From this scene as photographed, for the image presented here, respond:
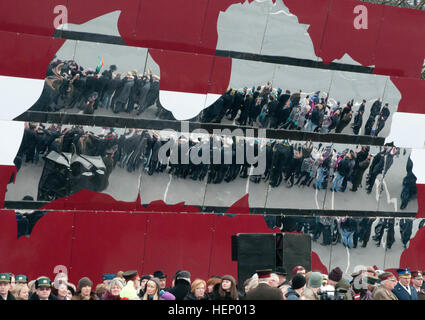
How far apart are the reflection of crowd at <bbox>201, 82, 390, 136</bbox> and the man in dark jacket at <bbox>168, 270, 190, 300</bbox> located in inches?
262

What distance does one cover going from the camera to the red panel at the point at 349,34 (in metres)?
18.5

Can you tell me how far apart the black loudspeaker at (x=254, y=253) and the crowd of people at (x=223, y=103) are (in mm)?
5915

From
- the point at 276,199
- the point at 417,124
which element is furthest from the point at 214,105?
the point at 417,124

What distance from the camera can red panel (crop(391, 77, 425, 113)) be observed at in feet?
62.2

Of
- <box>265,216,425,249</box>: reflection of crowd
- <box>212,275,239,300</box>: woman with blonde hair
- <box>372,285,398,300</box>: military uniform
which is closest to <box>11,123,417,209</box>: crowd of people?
<box>265,216,425,249</box>: reflection of crowd

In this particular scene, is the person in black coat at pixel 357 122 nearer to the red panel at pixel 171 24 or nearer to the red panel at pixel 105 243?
the red panel at pixel 171 24

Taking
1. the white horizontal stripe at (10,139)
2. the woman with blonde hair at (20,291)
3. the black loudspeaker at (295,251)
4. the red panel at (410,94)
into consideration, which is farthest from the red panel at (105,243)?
the red panel at (410,94)

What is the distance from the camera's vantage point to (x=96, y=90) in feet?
54.0

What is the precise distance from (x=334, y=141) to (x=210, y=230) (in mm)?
3937

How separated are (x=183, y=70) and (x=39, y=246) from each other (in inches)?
197
